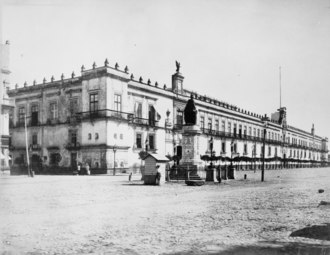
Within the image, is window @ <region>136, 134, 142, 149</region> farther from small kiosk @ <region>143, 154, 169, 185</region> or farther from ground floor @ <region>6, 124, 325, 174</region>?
small kiosk @ <region>143, 154, 169, 185</region>

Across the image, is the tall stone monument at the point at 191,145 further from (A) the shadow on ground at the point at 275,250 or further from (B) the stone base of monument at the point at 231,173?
(A) the shadow on ground at the point at 275,250

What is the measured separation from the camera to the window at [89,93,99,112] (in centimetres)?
3020

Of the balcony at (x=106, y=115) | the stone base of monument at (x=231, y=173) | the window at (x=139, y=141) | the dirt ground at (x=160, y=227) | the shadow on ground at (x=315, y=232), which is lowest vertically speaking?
the stone base of monument at (x=231, y=173)

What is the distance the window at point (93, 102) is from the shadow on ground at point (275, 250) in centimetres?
2618

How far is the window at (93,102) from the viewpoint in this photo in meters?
30.2

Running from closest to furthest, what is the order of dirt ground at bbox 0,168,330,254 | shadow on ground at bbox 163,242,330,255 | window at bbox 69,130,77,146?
1. shadow on ground at bbox 163,242,330,255
2. dirt ground at bbox 0,168,330,254
3. window at bbox 69,130,77,146

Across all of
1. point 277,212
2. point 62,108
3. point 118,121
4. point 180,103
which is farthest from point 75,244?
point 180,103


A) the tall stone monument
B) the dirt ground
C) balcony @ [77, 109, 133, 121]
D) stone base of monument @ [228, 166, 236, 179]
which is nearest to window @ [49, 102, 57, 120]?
balcony @ [77, 109, 133, 121]

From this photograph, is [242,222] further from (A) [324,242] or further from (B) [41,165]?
(B) [41,165]

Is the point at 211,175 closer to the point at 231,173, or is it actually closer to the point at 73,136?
the point at 231,173

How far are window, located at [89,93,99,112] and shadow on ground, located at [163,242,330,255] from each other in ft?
85.9

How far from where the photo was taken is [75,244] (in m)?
5.30

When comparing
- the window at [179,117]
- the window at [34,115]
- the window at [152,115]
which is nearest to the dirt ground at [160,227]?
the window at [152,115]

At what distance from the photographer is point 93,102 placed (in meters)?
30.4
